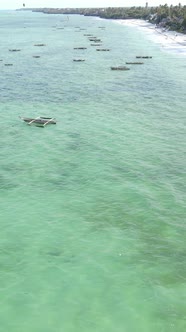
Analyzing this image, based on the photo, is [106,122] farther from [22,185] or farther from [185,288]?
[185,288]

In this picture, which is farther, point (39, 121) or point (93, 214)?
point (39, 121)

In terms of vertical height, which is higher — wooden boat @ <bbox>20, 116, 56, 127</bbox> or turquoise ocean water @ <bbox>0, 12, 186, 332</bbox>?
wooden boat @ <bbox>20, 116, 56, 127</bbox>

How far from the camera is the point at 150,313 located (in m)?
18.8

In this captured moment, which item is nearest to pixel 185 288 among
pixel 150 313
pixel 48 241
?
pixel 150 313

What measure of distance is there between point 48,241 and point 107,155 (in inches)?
563

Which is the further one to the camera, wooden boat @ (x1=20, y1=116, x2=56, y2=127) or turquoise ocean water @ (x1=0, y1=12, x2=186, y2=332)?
wooden boat @ (x1=20, y1=116, x2=56, y2=127)

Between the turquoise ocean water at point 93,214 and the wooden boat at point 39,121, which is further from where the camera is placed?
the wooden boat at point 39,121

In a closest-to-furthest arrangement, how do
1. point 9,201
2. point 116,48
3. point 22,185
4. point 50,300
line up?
point 50,300
point 9,201
point 22,185
point 116,48

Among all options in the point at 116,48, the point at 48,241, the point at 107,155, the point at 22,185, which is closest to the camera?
the point at 48,241

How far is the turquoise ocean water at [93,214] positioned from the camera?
19.0 metres

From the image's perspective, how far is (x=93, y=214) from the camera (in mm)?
26750

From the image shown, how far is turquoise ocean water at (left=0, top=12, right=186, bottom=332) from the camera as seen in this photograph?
19000 millimetres

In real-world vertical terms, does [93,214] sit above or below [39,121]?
below

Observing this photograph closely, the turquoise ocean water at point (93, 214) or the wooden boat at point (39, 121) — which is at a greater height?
the wooden boat at point (39, 121)
